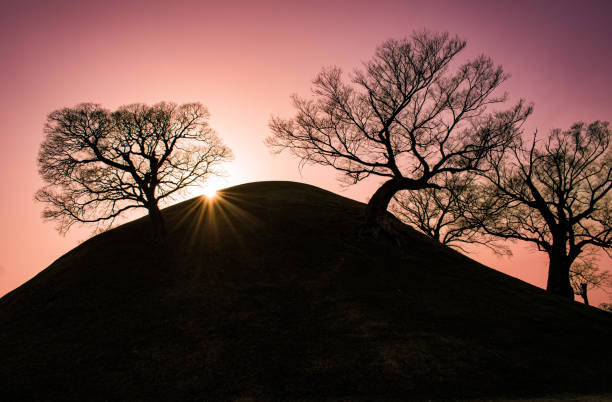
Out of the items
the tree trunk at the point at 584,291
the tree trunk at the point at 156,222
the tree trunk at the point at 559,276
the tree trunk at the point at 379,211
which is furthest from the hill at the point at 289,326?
the tree trunk at the point at 584,291

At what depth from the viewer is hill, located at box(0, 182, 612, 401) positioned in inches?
462

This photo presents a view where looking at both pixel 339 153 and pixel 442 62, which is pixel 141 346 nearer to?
pixel 339 153

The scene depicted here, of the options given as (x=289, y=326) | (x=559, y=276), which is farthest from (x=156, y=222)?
(x=559, y=276)

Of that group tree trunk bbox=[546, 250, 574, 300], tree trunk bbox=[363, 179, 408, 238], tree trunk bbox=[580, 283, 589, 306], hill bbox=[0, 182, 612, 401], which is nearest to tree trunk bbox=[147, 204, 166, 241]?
hill bbox=[0, 182, 612, 401]

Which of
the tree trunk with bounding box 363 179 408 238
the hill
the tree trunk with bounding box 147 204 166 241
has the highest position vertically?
the tree trunk with bounding box 363 179 408 238

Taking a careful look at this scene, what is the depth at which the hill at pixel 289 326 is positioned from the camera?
1174cm

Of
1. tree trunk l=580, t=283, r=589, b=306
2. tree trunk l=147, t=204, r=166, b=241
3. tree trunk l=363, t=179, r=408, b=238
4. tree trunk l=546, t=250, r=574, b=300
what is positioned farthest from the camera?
tree trunk l=580, t=283, r=589, b=306

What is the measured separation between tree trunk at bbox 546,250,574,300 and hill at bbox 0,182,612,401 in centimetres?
593

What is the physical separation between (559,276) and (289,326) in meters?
24.6

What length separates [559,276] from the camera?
2636 cm

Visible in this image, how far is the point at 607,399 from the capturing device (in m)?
9.90

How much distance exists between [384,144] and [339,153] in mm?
3610

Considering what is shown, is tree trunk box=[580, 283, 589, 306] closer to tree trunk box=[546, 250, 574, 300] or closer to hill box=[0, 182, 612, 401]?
tree trunk box=[546, 250, 574, 300]

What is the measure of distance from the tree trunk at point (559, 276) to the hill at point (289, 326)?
233 inches
